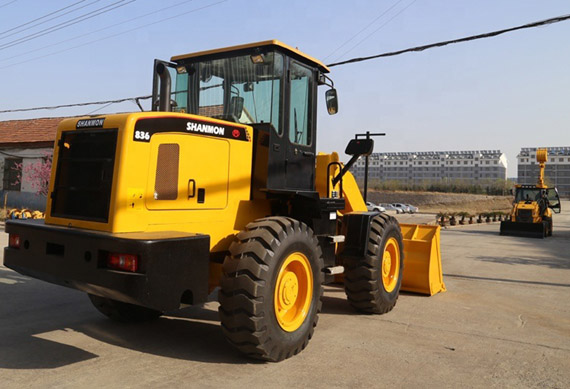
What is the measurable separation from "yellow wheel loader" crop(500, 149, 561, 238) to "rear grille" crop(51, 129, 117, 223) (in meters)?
20.5

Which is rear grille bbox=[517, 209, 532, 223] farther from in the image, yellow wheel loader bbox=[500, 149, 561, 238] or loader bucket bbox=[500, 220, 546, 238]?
loader bucket bbox=[500, 220, 546, 238]

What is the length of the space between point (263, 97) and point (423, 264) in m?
3.89

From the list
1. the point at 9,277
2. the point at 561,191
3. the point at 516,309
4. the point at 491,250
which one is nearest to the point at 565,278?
the point at 516,309

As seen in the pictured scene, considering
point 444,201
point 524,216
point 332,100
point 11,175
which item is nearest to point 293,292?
point 332,100

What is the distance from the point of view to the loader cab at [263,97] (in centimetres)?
489

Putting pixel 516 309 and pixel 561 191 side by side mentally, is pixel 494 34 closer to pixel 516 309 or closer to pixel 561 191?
pixel 516 309

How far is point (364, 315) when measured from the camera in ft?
19.9

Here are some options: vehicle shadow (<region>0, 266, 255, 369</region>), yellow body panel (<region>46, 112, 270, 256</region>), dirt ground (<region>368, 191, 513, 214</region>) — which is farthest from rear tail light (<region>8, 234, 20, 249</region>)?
dirt ground (<region>368, 191, 513, 214</region>)

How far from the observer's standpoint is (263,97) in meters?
4.98

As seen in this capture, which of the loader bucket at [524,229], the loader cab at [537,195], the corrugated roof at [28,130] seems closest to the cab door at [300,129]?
the loader bucket at [524,229]

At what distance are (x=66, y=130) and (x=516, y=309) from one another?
6094 millimetres

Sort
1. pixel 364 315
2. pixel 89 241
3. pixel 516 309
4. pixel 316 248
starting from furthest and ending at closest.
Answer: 1. pixel 516 309
2. pixel 364 315
3. pixel 316 248
4. pixel 89 241

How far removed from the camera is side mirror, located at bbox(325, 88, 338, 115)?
18.8ft

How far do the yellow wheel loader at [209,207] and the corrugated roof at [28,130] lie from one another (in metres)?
20.2
